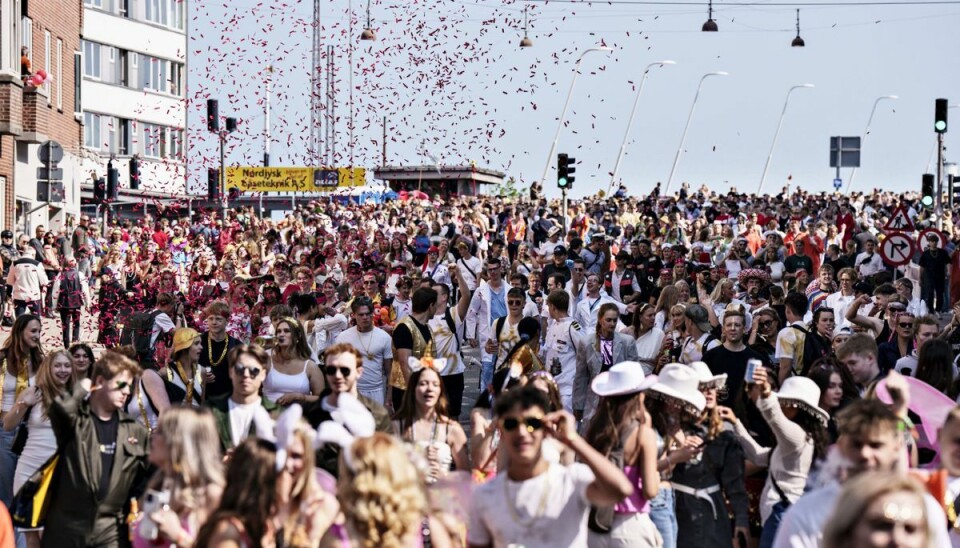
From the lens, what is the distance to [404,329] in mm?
13258

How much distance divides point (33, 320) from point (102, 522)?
8.81ft

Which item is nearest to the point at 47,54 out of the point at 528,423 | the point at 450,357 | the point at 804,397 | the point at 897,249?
the point at 897,249

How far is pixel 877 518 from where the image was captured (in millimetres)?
4469

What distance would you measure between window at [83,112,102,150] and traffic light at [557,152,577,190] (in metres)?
40.9

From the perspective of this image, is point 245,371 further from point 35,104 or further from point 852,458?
point 35,104

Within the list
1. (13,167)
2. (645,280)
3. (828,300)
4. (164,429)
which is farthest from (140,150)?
(164,429)

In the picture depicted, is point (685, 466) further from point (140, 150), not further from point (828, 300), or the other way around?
point (140, 150)

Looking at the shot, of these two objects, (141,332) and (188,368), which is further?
(141,332)

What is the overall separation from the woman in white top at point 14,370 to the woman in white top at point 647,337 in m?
5.15

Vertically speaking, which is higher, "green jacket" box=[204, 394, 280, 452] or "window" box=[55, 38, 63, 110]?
"window" box=[55, 38, 63, 110]

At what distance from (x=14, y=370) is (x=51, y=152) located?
1399 centimetres

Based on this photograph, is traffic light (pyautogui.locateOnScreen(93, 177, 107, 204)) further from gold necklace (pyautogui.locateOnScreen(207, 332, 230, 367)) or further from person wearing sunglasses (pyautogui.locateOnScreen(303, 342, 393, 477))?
person wearing sunglasses (pyautogui.locateOnScreen(303, 342, 393, 477))

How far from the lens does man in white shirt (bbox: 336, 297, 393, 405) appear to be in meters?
12.8

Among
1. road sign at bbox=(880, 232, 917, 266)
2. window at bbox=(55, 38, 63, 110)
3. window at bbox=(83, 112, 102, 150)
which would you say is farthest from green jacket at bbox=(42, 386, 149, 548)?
window at bbox=(83, 112, 102, 150)
